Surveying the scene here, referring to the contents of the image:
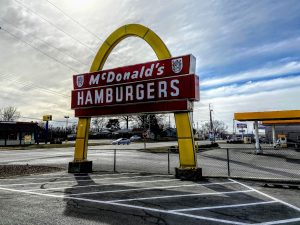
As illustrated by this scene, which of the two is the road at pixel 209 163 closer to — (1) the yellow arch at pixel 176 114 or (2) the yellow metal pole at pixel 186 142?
(1) the yellow arch at pixel 176 114

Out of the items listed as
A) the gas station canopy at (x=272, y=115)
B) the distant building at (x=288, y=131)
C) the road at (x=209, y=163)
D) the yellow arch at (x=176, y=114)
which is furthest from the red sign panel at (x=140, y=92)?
the distant building at (x=288, y=131)

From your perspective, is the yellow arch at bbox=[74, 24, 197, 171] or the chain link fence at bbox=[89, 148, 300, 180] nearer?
the yellow arch at bbox=[74, 24, 197, 171]

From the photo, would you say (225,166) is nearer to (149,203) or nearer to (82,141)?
(82,141)

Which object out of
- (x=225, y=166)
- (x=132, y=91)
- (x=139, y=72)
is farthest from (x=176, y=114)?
(x=225, y=166)

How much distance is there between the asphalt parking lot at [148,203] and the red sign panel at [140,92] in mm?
3933

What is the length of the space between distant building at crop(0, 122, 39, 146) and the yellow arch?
51419 mm

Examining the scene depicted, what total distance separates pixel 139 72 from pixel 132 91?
100 centimetres

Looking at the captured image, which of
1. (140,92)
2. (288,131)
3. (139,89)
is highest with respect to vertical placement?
(139,89)

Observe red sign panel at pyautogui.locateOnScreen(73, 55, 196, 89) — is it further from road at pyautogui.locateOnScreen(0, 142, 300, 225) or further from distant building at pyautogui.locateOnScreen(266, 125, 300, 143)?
distant building at pyautogui.locateOnScreen(266, 125, 300, 143)

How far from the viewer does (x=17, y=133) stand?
65.2 meters

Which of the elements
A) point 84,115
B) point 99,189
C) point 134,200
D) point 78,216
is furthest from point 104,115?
point 78,216

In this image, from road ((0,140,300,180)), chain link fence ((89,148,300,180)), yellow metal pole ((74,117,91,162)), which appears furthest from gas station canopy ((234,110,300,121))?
yellow metal pole ((74,117,91,162))

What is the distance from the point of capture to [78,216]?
662cm

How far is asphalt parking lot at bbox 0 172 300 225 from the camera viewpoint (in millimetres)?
6363
